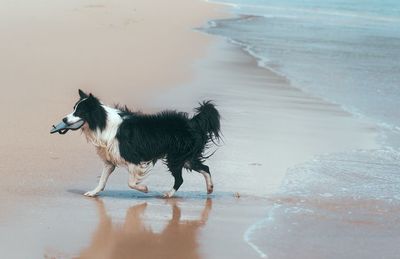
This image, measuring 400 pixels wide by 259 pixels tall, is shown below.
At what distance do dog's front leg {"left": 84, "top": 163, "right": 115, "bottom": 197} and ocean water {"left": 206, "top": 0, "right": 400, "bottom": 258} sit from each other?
1.22 metres

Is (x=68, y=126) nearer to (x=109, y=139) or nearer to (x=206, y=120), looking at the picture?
(x=109, y=139)

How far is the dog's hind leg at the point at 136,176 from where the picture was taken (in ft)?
20.3

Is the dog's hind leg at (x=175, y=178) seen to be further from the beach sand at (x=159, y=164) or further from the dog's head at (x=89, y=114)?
the dog's head at (x=89, y=114)

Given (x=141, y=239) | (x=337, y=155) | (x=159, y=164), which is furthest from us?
(x=337, y=155)

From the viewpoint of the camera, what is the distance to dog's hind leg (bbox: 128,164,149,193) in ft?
20.3

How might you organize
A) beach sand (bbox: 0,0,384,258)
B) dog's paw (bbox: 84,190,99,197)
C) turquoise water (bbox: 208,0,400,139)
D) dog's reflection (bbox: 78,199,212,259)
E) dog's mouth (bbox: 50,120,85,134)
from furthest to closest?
turquoise water (bbox: 208,0,400,139) < dog's mouth (bbox: 50,120,85,134) < dog's paw (bbox: 84,190,99,197) < beach sand (bbox: 0,0,384,258) < dog's reflection (bbox: 78,199,212,259)

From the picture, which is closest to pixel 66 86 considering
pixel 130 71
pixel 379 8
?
pixel 130 71

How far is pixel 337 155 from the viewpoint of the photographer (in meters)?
7.88

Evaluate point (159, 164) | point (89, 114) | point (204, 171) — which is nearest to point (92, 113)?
point (89, 114)

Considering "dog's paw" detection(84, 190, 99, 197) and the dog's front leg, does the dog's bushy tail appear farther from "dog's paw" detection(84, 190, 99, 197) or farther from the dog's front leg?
"dog's paw" detection(84, 190, 99, 197)

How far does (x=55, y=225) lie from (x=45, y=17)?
15700mm

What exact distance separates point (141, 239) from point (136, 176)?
3.82 feet

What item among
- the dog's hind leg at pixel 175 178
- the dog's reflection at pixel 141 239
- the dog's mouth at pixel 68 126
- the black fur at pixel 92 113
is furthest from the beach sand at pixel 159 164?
the black fur at pixel 92 113

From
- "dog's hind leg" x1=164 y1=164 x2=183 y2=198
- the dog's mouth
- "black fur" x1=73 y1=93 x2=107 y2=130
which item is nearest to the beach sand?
"dog's hind leg" x1=164 y1=164 x2=183 y2=198
